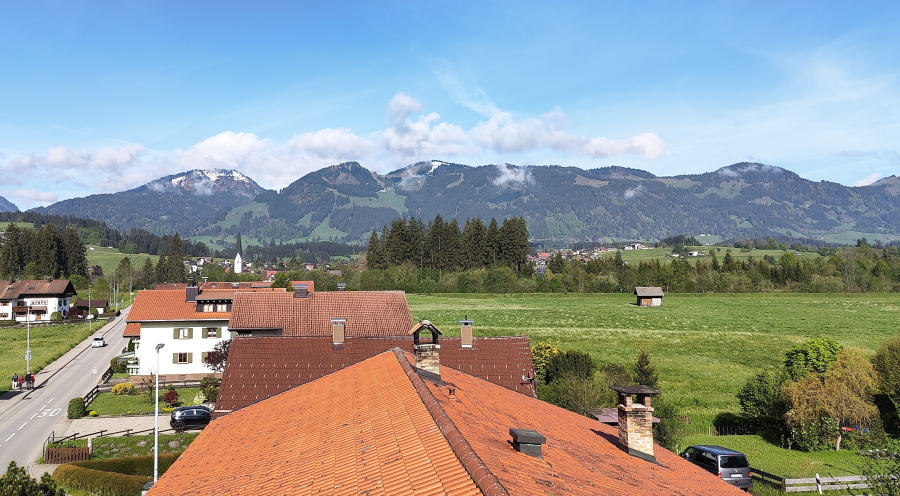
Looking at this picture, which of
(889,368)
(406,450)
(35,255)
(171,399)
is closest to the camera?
(406,450)

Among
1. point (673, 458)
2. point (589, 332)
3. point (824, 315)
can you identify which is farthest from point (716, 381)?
point (824, 315)

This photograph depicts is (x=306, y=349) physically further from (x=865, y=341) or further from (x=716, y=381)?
(x=865, y=341)

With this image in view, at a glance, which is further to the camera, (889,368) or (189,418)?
(189,418)

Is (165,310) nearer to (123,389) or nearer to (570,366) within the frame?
(123,389)

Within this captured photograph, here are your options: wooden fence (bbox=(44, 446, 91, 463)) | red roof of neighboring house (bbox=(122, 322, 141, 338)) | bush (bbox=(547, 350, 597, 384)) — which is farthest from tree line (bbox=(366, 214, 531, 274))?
wooden fence (bbox=(44, 446, 91, 463))

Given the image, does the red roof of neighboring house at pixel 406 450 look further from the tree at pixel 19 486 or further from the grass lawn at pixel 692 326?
the grass lawn at pixel 692 326

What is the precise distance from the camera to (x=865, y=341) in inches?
2424

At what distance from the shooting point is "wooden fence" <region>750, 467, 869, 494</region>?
21234mm

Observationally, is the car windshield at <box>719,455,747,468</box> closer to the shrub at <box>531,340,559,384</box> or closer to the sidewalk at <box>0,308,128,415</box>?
the shrub at <box>531,340,559,384</box>

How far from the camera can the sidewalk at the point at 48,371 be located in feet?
134

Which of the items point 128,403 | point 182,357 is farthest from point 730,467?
point 182,357

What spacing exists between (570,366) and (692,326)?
49.9 metres

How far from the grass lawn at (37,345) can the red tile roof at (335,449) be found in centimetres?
4041

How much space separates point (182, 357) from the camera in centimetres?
4925
